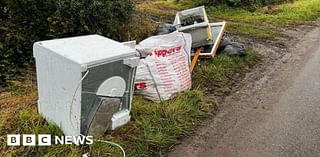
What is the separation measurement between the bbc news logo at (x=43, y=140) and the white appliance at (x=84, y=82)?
0.05m

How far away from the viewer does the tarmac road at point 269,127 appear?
2900 mm

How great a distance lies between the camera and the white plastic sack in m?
3.49

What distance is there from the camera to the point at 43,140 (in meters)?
2.68

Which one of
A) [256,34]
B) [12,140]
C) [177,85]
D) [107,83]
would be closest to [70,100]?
[107,83]

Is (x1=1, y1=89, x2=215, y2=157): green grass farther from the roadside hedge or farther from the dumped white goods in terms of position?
the roadside hedge

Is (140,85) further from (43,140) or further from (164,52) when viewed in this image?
(43,140)

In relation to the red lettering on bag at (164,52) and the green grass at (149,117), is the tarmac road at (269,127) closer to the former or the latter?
the green grass at (149,117)

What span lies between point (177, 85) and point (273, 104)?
1044 mm

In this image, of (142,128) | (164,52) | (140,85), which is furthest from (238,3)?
(142,128)

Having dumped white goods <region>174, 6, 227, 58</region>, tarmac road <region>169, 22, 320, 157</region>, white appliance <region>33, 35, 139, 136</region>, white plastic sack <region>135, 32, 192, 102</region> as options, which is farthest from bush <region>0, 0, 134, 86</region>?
tarmac road <region>169, 22, 320, 157</region>

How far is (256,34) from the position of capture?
21.4 ft

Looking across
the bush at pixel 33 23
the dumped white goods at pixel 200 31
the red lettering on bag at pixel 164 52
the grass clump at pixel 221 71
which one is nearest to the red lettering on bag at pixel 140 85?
the red lettering on bag at pixel 164 52

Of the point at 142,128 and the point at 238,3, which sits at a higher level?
the point at 238,3

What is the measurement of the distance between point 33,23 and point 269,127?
9.11 ft
